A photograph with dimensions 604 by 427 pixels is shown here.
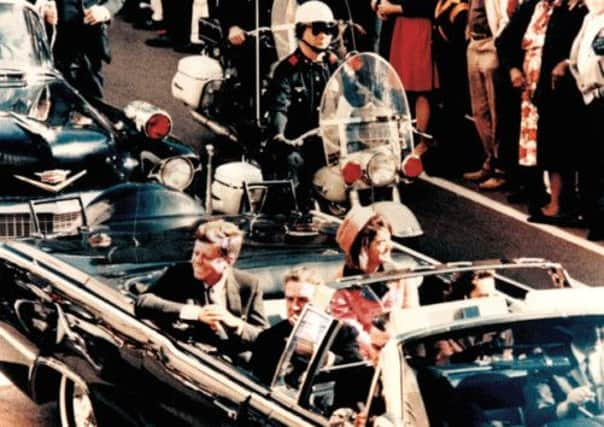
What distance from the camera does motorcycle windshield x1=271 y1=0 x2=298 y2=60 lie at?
1720 centimetres

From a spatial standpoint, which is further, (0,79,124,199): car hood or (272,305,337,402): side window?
(0,79,124,199): car hood

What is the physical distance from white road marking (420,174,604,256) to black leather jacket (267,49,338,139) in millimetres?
2239

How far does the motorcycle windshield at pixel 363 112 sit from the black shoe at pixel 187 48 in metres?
9.83

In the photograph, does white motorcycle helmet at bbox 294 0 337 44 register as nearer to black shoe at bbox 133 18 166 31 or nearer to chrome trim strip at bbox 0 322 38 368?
chrome trim strip at bbox 0 322 38 368

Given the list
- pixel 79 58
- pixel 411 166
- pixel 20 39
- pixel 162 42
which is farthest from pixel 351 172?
pixel 162 42

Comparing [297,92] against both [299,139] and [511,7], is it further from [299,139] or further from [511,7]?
[511,7]

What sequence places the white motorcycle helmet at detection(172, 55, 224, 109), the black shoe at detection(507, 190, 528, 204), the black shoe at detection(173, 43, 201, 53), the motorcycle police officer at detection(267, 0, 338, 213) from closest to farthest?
the motorcycle police officer at detection(267, 0, 338, 213), the black shoe at detection(507, 190, 528, 204), the white motorcycle helmet at detection(172, 55, 224, 109), the black shoe at detection(173, 43, 201, 53)

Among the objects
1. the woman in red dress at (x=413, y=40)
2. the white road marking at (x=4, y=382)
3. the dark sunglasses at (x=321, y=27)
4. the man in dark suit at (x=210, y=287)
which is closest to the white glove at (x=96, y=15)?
the woman in red dress at (x=413, y=40)

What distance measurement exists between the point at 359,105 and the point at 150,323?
184 inches

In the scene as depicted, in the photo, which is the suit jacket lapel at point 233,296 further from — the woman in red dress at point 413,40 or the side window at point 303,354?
the woman in red dress at point 413,40

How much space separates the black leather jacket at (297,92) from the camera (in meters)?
14.9

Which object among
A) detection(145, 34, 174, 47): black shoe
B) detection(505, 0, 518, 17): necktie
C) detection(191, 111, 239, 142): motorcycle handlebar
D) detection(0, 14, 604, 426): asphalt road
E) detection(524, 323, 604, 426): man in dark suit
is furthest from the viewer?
detection(145, 34, 174, 47): black shoe

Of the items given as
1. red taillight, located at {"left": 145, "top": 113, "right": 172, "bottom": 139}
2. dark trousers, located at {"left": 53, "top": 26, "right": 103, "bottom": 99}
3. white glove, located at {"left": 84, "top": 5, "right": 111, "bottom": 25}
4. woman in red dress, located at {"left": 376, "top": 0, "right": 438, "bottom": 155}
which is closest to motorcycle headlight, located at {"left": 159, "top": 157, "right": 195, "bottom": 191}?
red taillight, located at {"left": 145, "top": 113, "right": 172, "bottom": 139}

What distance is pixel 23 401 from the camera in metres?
12.0
